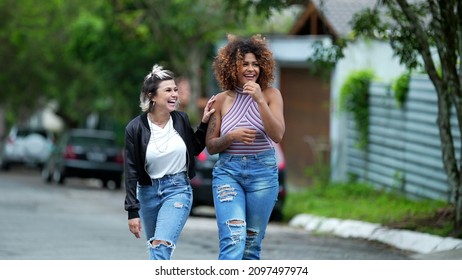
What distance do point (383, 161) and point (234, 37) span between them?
12999 mm

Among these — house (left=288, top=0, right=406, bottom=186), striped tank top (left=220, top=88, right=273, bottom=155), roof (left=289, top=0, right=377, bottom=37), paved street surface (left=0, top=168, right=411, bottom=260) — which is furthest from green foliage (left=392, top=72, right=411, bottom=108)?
striped tank top (left=220, top=88, right=273, bottom=155)

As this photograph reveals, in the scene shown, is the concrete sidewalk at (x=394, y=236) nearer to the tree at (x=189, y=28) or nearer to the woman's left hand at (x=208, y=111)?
the woman's left hand at (x=208, y=111)

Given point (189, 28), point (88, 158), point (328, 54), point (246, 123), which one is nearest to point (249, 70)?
point (246, 123)

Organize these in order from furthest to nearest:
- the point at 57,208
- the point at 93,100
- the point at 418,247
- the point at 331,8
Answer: the point at 93,100, the point at 331,8, the point at 57,208, the point at 418,247

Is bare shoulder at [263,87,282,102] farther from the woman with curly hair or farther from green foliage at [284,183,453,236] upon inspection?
green foliage at [284,183,453,236]

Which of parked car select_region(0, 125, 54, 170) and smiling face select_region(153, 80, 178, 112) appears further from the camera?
parked car select_region(0, 125, 54, 170)

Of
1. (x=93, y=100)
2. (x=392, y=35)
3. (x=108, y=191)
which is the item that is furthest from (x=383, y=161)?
(x=93, y=100)

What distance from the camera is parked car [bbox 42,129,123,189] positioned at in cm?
2941

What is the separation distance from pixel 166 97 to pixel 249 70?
574 mm

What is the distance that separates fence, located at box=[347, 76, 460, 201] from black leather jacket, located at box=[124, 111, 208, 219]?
9.10 m

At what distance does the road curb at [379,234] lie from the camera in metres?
12.5

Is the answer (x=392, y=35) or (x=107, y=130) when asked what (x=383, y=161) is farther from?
(x=107, y=130)

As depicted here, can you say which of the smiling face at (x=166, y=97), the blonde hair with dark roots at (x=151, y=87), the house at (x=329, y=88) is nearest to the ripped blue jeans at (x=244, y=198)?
the smiling face at (x=166, y=97)
